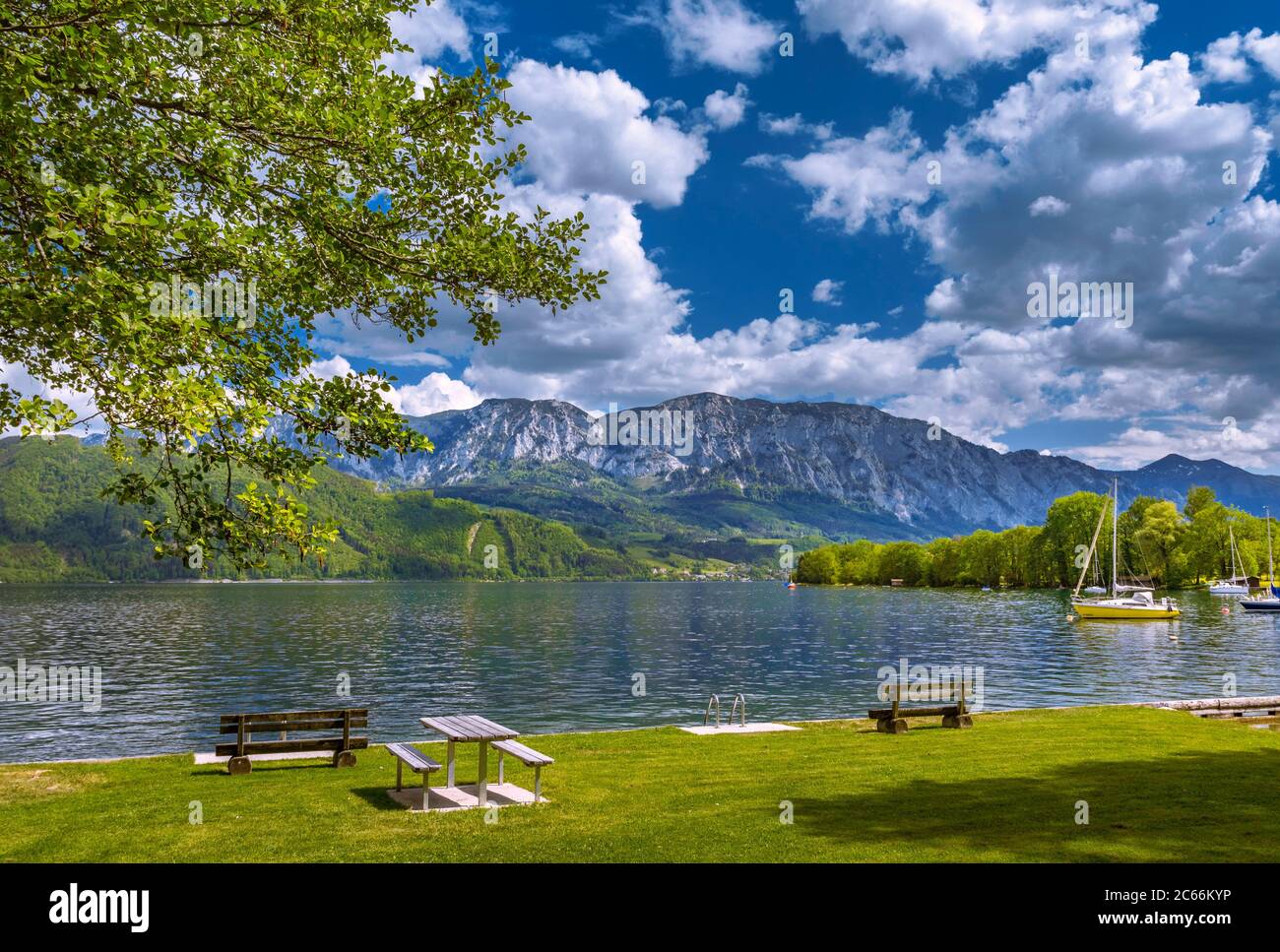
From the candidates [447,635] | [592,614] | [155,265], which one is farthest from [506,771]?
[592,614]

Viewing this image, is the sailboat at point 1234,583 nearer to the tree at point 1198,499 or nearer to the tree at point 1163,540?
the tree at point 1163,540

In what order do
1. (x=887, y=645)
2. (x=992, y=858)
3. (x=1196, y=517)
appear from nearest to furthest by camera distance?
(x=992, y=858) < (x=887, y=645) < (x=1196, y=517)

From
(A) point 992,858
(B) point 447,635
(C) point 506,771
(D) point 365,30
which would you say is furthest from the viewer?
(B) point 447,635

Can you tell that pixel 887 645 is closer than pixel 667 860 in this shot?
No

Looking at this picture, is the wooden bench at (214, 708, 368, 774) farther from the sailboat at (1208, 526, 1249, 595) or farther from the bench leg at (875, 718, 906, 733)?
the sailboat at (1208, 526, 1249, 595)

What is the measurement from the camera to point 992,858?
1198 centimetres

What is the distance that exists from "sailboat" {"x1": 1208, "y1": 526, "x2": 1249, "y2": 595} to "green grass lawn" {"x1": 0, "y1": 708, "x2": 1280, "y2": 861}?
17345 cm

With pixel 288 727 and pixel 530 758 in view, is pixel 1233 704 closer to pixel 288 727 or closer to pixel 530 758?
pixel 530 758

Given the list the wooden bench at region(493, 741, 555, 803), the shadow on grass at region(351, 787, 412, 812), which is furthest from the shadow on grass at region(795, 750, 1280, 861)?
the shadow on grass at region(351, 787, 412, 812)

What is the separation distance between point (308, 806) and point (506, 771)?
18.0 ft

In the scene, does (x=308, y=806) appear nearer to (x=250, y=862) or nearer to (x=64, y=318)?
(x=250, y=862)

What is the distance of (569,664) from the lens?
76.6m

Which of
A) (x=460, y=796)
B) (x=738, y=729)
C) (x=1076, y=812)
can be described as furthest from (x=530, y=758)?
(x=738, y=729)
